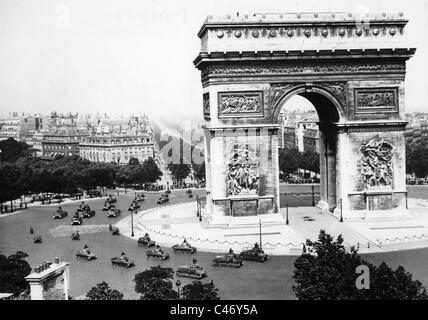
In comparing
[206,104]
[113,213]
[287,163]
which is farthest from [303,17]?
[287,163]

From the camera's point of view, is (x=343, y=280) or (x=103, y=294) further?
(x=103, y=294)

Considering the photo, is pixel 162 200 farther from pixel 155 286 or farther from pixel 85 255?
pixel 155 286

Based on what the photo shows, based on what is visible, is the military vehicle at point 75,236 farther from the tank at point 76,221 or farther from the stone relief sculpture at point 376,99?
the stone relief sculpture at point 376,99

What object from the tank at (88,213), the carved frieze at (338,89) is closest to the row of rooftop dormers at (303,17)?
the carved frieze at (338,89)

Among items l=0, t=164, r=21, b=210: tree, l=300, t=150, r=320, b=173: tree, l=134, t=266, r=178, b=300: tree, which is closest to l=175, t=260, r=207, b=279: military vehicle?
l=134, t=266, r=178, b=300: tree

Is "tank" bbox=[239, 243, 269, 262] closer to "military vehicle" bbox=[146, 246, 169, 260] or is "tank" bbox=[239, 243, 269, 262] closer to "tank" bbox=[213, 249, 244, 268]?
"tank" bbox=[213, 249, 244, 268]


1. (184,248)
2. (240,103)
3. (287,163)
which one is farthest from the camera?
(287,163)
